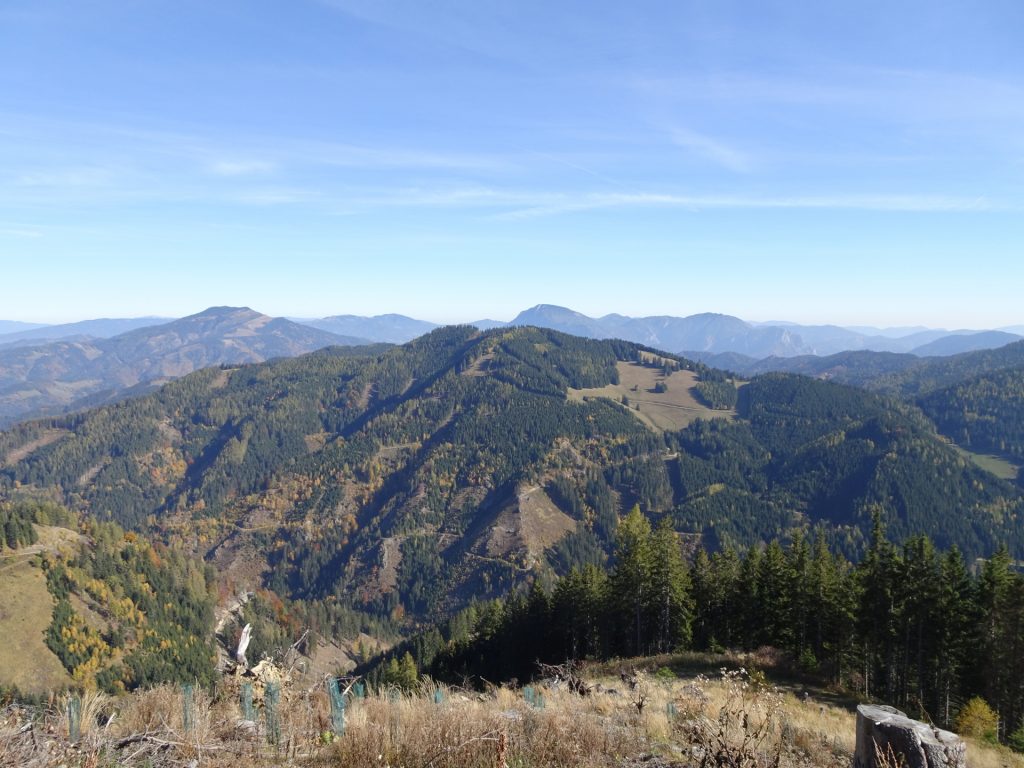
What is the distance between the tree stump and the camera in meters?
6.45

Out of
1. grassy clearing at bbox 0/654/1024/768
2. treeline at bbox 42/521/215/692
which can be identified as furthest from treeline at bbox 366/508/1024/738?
treeline at bbox 42/521/215/692

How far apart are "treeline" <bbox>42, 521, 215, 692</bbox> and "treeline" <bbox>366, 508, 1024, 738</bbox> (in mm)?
70127

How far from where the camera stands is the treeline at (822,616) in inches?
1441

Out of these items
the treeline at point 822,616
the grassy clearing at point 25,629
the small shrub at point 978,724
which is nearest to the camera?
the small shrub at point 978,724

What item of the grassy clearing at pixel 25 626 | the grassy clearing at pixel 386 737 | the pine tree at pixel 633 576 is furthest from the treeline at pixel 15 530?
the grassy clearing at pixel 386 737

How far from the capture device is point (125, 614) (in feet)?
385

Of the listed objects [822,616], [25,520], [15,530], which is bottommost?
[15,530]

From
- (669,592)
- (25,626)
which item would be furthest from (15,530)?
(669,592)

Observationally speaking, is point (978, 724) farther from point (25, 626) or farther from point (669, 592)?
point (25, 626)

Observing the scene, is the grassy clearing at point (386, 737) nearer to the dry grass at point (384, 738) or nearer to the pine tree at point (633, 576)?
the dry grass at point (384, 738)

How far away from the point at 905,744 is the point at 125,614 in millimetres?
148236

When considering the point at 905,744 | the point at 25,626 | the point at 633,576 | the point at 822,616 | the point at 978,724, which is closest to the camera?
the point at 905,744

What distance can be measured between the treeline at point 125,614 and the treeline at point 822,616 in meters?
70.1

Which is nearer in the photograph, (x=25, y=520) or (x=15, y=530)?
(x=15, y=530)
